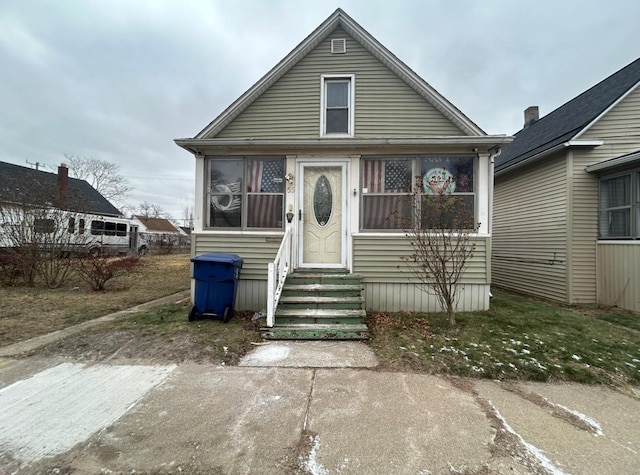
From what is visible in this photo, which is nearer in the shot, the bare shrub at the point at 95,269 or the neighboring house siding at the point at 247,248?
the neighboring house siding at the point at 247,248

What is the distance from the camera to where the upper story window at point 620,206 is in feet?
21.0

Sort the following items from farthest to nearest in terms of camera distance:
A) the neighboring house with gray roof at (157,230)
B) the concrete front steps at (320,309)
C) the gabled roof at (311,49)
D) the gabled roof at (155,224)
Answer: the gabled roof at (155,224)
the neighboring house with gray roof at (157,230)
the gabled roof at (311,49)
the concrete front steps at (320,309)

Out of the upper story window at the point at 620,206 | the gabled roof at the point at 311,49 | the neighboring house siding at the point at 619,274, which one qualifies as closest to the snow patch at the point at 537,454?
the gabled roof at the point at 311,49

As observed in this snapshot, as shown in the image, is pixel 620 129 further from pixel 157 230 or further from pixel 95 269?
pixel 157 230

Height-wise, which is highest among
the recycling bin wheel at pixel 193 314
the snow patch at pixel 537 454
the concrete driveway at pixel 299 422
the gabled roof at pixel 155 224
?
the gabled roof at pixel 155 224

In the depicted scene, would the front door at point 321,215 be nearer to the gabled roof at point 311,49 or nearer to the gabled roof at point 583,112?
the gabled roof at point 311,49

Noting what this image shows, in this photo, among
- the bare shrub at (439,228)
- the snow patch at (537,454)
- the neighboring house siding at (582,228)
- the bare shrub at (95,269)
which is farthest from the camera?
the bare shrub at (95,269)

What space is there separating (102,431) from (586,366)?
16.2 ft

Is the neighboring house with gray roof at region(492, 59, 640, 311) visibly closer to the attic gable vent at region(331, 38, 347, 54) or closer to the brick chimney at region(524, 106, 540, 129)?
the brick chimney at region(524, 106, 540, 129)

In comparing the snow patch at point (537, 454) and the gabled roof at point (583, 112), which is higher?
the gabled roof at point (583, 112)

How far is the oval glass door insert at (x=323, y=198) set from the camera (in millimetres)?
6117

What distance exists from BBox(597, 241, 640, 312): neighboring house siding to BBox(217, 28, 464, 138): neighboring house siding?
4731 mm

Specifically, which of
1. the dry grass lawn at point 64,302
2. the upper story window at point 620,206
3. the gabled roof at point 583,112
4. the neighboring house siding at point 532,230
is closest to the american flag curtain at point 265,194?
the dry grass lawn at point 64,302

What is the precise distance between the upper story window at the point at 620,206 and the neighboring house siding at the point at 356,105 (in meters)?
4.23
